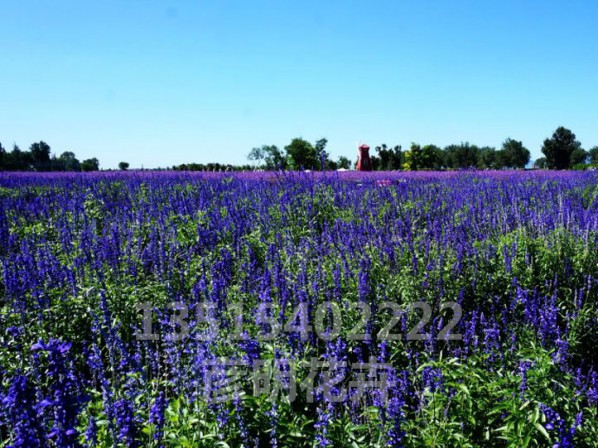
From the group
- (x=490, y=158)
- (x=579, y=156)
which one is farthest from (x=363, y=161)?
(x=579, y=156)

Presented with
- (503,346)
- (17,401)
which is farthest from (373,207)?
(17,401)

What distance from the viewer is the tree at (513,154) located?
89.4 metres

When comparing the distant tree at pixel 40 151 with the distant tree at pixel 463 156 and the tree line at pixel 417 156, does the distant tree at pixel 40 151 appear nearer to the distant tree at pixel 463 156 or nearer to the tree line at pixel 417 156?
the tree line at pixel 417 156

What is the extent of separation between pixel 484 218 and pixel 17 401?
6.37m

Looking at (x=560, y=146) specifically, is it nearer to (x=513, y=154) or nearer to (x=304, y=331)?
(x=513, y=154)

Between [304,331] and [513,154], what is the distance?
320 feet

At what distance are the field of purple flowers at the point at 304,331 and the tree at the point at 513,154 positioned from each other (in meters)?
90.3

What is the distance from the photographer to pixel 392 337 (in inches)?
141

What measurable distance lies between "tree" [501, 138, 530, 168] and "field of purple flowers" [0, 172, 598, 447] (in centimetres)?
9030

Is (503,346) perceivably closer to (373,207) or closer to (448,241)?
(448,241)

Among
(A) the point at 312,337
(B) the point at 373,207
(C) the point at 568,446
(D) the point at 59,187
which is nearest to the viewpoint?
(C) the point at 568,446

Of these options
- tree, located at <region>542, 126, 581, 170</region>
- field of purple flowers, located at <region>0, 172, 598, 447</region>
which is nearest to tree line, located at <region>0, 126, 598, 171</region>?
tree, located at <region>542, 126, 581, 170</region>

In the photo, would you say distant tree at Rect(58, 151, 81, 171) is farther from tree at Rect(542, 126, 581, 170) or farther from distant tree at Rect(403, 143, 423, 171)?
tree at Rect(542, 126, 581, 170)

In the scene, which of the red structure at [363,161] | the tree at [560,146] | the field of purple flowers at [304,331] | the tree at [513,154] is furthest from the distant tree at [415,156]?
the field of purple flowers at [304,331]
